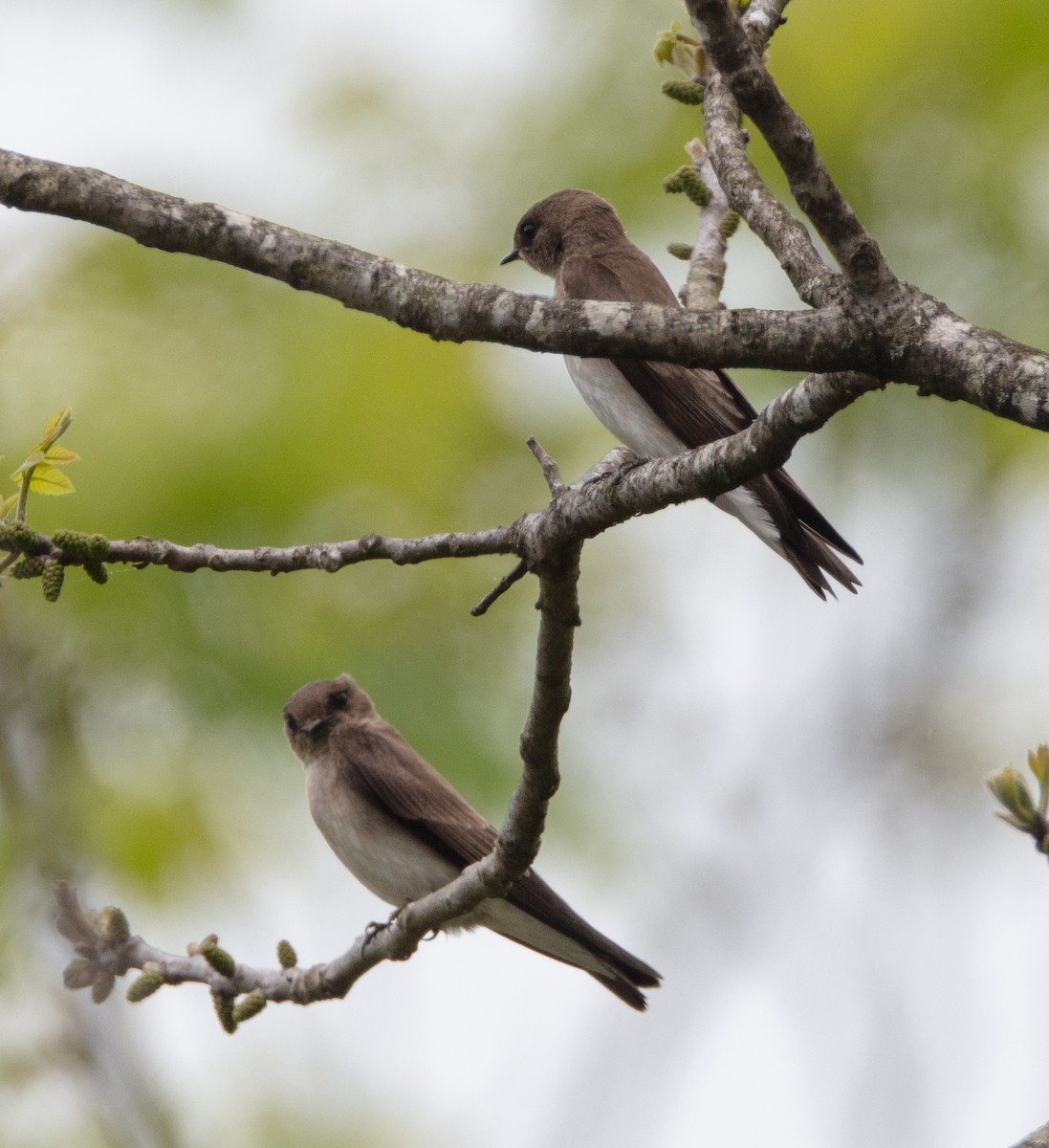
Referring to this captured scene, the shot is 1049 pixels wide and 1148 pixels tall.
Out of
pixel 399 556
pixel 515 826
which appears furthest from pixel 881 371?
pixel 515 826

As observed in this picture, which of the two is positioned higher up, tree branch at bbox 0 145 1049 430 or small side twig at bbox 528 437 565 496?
small side twig at bbox 528 437 565 496

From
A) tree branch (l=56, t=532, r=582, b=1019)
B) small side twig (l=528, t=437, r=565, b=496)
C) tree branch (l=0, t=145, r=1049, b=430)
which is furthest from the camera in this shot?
small side twig (l=528, t=437, r=565, b=496)

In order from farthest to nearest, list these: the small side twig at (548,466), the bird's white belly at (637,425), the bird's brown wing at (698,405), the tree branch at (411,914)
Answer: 1. the bird's white belly at (637,425)
2. the bird's brown wing at (698,405)
3. the small side twig at (548,466)
4. the tree branch at (411,914)

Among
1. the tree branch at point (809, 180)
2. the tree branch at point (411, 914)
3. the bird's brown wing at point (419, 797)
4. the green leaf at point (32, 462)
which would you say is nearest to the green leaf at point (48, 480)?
the green leaf at point (32, 462)

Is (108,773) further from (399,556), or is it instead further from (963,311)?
(963,311)

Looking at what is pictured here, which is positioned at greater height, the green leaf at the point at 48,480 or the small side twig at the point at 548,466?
the small side twig at the point at 548,466

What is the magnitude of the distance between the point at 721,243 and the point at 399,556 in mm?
2671

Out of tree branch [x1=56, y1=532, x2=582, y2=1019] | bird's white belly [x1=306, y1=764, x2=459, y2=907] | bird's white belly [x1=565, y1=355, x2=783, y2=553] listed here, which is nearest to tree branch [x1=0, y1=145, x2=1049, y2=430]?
tree branch [x1=56, y1=532, x2=582, y2=1019]

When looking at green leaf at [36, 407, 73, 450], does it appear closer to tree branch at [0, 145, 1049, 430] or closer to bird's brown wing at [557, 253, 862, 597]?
tree branch at [0, 145, 1049, 430]

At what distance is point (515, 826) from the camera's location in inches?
165

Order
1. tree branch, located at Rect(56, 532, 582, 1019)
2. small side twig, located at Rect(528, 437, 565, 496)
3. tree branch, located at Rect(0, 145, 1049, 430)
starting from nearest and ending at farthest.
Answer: tree branch, located at Rect(0, 145, 1049, 430)
tree branch, located at Rect(56, 532, 582, 1019)
small side twig, located at Rect(528, 437, 565, 496)

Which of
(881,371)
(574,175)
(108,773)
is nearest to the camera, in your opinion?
(881,371)

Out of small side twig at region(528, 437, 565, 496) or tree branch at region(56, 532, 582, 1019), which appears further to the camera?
small side twig at region(528, 437, 565, 496)

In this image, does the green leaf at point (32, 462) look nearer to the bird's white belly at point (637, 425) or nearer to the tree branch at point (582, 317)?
the tree branch at point (582, 317)
